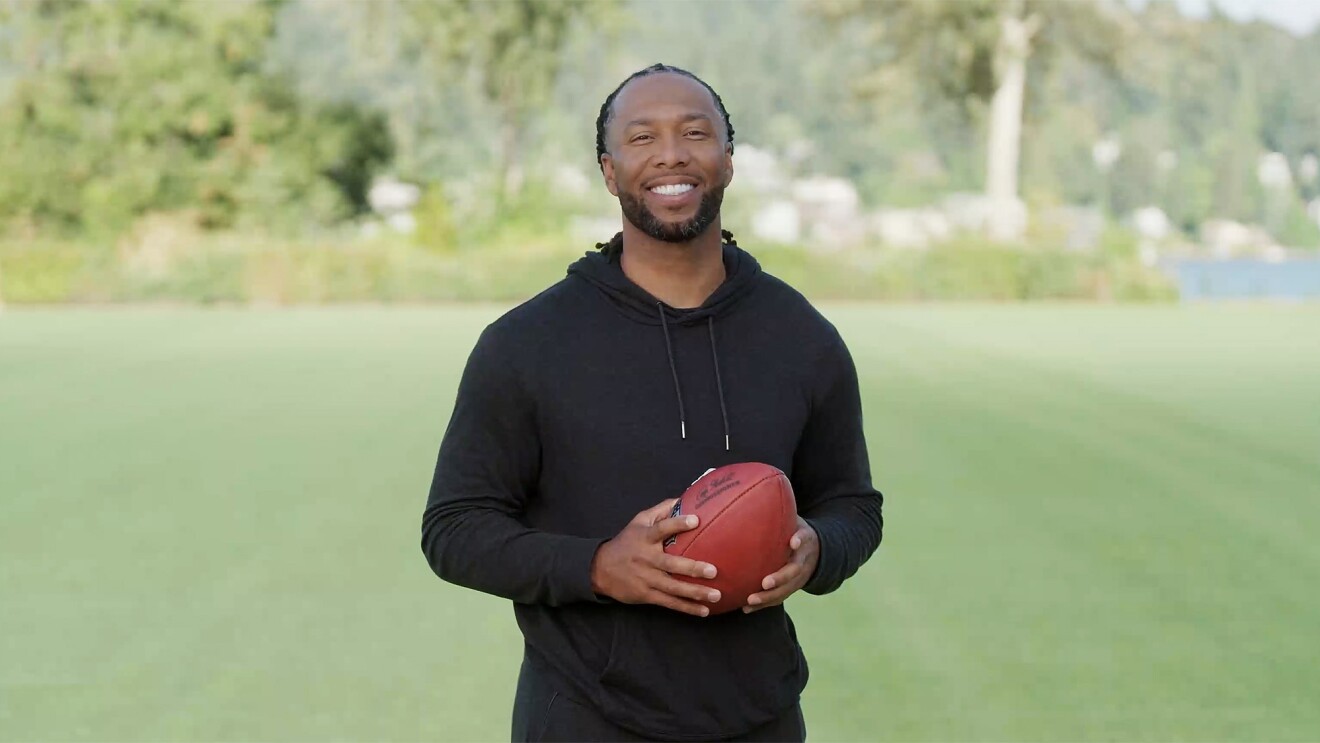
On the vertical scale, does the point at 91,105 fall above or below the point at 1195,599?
above

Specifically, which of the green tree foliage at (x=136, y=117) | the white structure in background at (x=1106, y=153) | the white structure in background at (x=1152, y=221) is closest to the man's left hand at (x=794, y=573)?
the green tree foliage at (x=136, y=117)

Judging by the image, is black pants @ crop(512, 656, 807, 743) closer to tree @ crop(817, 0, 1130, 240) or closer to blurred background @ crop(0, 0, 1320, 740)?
blurred background @ crop(0, 0, 1320, 740)

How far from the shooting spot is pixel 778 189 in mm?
89438

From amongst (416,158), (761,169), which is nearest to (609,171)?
(416,158)

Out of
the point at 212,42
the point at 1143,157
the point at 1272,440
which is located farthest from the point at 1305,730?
the point at 1143,157

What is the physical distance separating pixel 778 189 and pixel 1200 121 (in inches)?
1396

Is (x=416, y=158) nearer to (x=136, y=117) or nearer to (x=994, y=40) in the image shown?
(x=136, y=117)

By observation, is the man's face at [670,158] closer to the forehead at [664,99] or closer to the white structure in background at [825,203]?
the forehead at [664,99]

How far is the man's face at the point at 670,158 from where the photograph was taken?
9.42 ft

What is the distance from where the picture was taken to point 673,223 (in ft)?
9.45

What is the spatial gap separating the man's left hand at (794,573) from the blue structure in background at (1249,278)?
4271 centimetres

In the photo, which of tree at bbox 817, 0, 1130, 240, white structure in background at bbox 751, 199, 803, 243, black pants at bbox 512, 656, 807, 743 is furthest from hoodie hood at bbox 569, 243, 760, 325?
white structure in background at bbox 751, 199, 803, 243

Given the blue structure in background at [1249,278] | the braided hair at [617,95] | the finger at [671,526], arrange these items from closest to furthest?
the finger at [671,526] → the braided hair at [617,95] → the blue structure in background at [1249,278]

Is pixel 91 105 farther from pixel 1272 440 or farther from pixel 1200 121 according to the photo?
pixel 1200 121
